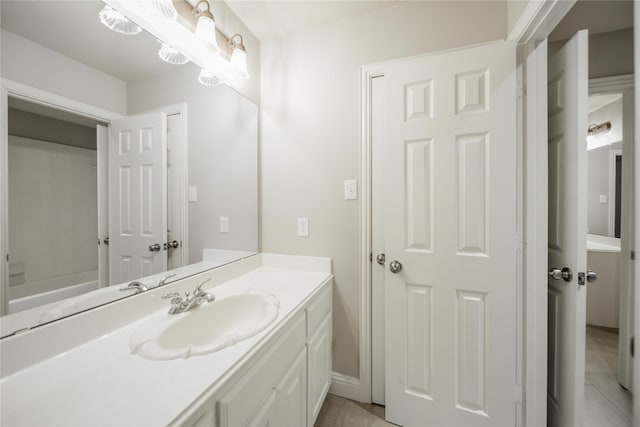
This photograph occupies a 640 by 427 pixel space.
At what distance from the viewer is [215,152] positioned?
137 centimetres

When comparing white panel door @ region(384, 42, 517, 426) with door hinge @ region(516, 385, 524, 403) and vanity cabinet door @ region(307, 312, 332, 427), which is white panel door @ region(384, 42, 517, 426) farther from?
vanity cabinet door @ region(307, 312, 332, 427)

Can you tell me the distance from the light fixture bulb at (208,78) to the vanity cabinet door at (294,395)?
1.42 metres

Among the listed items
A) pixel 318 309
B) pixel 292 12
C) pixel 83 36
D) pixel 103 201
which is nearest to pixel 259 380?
pixel 318 309

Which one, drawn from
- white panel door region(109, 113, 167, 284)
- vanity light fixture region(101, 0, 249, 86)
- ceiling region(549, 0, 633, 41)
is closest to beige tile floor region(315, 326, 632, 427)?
white panel door region(109, 113, 167, 284)

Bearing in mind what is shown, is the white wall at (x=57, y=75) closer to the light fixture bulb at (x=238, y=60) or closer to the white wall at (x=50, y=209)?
the white wall at (x=50, y=209)

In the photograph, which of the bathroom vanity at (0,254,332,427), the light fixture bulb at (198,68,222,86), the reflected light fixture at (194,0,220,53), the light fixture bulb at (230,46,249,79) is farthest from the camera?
the light fixture bulb at (230,46,249,79)

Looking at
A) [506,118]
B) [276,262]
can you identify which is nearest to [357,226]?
[276,262]

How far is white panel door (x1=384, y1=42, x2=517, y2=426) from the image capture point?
1.16 metres

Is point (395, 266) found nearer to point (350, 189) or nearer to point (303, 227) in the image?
point (350, 189)

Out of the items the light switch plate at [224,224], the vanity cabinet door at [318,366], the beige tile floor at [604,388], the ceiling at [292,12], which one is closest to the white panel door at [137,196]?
the light switch plate at [224,224]

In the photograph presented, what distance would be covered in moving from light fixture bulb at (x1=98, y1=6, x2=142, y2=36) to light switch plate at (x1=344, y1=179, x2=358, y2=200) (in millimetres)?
1166

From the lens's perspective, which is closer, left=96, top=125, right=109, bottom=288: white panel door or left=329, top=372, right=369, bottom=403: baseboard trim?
left=96, top=125, right=109, bottom=288: white panel door

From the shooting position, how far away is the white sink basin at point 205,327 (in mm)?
698

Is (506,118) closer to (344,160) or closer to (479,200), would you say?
(479,200)
